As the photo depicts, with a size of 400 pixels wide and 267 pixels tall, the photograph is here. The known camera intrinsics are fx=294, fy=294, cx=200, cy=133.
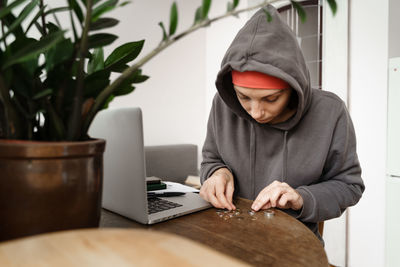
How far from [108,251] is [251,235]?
1.58ft

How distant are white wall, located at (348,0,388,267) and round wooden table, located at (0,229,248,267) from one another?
8.37ft

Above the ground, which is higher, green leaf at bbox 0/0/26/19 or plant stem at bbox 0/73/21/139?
green leaf at bbox 0/0/26/19

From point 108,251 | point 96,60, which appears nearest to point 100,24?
point 96,60

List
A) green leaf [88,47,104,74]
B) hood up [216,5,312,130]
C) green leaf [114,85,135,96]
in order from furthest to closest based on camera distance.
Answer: hood up [216,5,312,130]
green leaf [88,47,104,74]
green leaf [114,85,135,96]

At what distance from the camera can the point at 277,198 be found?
0.86 m

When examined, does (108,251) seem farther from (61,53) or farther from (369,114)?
(369,114)

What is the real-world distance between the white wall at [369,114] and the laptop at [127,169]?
206cm

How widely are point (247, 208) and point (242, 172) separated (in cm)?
39

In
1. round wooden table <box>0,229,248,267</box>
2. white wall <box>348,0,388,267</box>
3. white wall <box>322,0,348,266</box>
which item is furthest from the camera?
white wall <box>322,0,348,266</box>

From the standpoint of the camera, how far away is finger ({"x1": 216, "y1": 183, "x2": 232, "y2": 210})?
0.87 m

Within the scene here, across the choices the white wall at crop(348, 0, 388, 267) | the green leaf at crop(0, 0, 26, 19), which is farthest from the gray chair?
the green leaf at crop(0, 0, 26, 19)

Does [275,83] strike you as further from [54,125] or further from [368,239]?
[368,239]

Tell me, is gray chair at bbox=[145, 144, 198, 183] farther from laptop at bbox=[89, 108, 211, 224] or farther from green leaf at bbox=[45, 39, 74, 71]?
green leaf at bbox=[45, 39, 74, 71]

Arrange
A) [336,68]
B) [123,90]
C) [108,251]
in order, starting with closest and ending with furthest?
[108,251] < [123,90] < [336,68]
